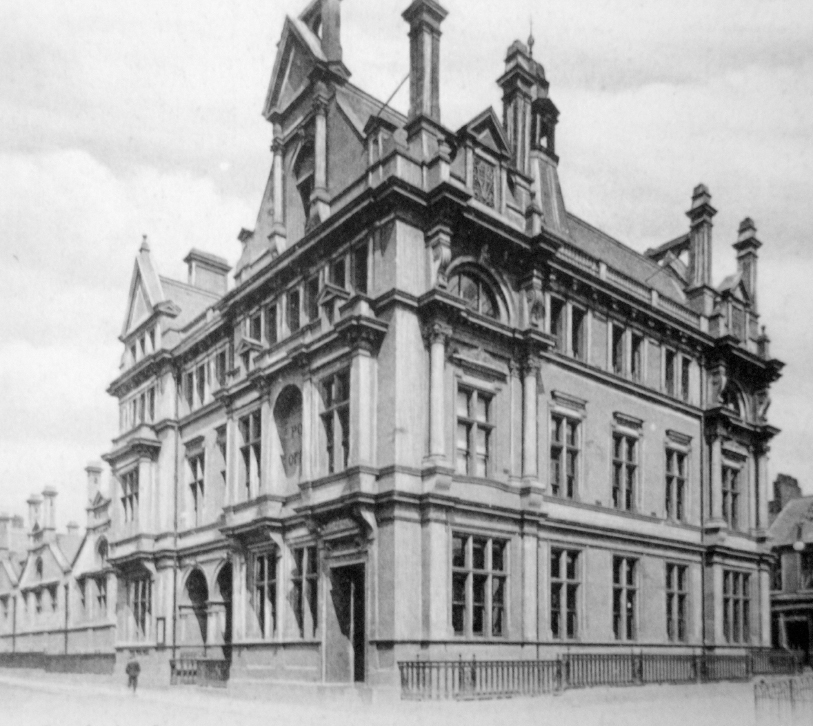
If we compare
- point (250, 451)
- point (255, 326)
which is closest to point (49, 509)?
point (250, 451)

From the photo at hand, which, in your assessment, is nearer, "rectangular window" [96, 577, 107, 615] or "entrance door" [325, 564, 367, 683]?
"entrance door" [325, 564, 367, 683]

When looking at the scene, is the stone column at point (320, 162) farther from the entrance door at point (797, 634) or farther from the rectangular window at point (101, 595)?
the entrance door at point (797, 634)

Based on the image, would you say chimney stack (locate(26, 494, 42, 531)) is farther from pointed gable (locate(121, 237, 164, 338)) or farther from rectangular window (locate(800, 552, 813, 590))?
rectangular window (locate(800, 552, 813, 590))

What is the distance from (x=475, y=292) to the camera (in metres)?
25.1

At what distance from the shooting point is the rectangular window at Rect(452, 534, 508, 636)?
22.7 metres

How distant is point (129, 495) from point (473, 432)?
62.5 ft

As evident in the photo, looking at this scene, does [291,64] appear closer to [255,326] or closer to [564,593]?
[255,326]

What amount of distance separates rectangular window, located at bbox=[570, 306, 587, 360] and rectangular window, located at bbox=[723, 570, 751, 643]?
10744 mm

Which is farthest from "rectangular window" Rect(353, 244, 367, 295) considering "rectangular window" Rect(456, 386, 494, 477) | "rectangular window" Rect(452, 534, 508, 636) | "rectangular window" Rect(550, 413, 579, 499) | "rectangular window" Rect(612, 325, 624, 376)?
"rectangular window" Rect(612, 325, 624, 376)

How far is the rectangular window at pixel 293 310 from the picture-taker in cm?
2733

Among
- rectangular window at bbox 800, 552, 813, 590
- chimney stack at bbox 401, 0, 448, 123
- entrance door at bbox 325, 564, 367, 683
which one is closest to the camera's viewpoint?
entrance door at bbox 325, 564, 367, 683

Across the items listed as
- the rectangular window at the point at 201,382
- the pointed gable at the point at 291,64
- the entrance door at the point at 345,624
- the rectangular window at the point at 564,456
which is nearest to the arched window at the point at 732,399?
the rectangular window at the point at 564,456

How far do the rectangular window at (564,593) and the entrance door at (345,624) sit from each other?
5.44 m

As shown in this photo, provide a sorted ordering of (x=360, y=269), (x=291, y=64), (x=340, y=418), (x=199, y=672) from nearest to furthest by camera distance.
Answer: (x=340, y=418), (x=360, y=269), (x=291, y=64), (x=199, y=672)
